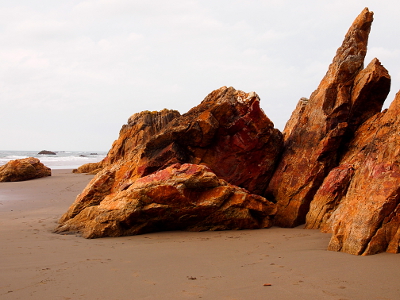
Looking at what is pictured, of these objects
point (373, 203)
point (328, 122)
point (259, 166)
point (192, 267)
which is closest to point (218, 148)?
point (259, 166)

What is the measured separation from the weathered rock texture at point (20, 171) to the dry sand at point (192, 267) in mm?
15304

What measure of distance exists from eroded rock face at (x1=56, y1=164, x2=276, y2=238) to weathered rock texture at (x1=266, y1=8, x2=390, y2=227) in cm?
86

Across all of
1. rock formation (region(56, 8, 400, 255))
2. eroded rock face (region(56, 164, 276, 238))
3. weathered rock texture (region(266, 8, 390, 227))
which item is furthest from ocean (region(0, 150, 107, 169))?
weathered rock texture (region(266, 8, 390, 227))

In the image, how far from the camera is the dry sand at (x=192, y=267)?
12.2 ft

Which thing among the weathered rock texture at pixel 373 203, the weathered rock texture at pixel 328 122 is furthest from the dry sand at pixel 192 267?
the weathered rock texture at pixel 328 122

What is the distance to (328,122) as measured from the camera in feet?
27.5

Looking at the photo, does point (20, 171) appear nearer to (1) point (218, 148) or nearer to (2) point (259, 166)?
(1) point (218, 148)

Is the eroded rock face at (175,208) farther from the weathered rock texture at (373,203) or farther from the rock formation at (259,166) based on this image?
the weathered rock texture at (373,203)

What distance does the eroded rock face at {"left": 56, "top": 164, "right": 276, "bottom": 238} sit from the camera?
7000 mm

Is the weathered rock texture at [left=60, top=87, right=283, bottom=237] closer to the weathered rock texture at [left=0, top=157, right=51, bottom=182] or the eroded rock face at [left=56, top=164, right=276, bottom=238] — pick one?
the eroded rock face at [left=56, top=164, right=276, bottom=238]

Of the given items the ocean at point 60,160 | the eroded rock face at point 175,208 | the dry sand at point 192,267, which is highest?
the ocean at point 60,160

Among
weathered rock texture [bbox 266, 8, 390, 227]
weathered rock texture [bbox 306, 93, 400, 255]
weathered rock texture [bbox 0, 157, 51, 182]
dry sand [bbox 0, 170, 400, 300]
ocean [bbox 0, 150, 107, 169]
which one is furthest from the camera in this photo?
ocean [bbox 0, 150, 107, 169]

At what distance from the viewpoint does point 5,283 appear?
409 cm

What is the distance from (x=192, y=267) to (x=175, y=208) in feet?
8.07
